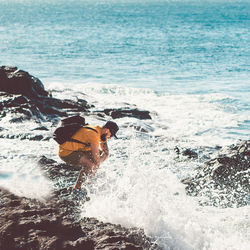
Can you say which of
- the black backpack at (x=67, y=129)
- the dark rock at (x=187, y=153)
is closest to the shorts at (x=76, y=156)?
the black backpack at (x=67, y=129)

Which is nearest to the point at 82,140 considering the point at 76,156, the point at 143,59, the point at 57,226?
the point at 76,156

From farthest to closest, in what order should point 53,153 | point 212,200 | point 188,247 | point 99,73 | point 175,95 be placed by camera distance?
point 99,73 → point 175,95 → point 53,153 → point 212,200 → point 188,247

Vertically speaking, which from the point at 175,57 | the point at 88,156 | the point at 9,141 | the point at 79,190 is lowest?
the point at 175,57

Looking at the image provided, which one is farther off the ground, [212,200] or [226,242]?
[226,242]

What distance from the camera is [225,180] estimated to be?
802 cm

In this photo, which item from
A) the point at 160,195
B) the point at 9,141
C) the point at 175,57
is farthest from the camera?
the point at 175,57

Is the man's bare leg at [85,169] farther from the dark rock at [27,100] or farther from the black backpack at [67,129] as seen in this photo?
the dark rock at [27,100]

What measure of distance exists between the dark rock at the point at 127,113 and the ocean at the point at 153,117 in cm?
61

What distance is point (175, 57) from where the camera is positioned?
3547 centimetres

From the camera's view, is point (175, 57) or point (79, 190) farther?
point (175, 57)

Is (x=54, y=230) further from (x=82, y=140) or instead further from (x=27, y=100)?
(x=27, y=100)

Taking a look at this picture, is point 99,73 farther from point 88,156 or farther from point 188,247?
point 188,247

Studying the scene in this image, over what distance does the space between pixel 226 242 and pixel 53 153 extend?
5.81 m

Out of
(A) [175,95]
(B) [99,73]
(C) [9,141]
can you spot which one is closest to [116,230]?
(C) [9,141]
